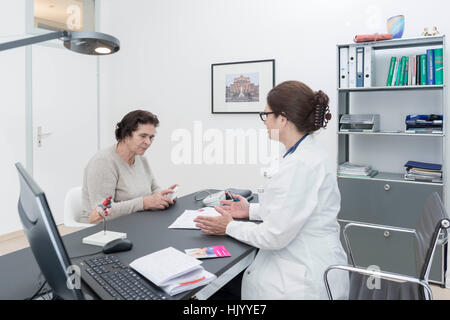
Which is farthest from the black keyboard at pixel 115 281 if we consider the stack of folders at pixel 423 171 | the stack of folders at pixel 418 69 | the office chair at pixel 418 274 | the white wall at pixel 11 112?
the white wall at pixel 11 112

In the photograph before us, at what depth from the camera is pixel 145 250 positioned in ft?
4.50

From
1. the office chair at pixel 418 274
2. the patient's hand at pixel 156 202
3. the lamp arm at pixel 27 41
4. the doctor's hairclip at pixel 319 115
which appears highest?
the lamp arm at pixel 27 41

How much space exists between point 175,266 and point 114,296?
0.72 feet

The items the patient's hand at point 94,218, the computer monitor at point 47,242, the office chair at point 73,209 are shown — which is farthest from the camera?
the office chair at point 73,209

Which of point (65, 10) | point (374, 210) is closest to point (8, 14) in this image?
point (65, 10)

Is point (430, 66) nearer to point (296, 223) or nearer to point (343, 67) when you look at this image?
point (343, 67)

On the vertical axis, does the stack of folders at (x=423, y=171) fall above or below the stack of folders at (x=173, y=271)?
above

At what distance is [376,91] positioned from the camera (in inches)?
125

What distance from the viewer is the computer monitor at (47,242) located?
2.56ft

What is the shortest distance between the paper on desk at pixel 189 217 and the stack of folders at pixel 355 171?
1.53m

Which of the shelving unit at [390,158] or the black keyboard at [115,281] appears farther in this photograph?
the shelving unit at [390,158]

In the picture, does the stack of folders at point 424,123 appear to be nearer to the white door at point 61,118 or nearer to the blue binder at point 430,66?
the blue binder at point 430,66

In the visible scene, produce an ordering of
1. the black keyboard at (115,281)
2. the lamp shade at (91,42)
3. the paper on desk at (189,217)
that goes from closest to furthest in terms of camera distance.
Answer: the black keyboard at (115,281) → the lamp shade at (91,42) → the paper on desk at (189,217)

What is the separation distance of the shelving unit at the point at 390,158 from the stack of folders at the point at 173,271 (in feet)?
6.86
